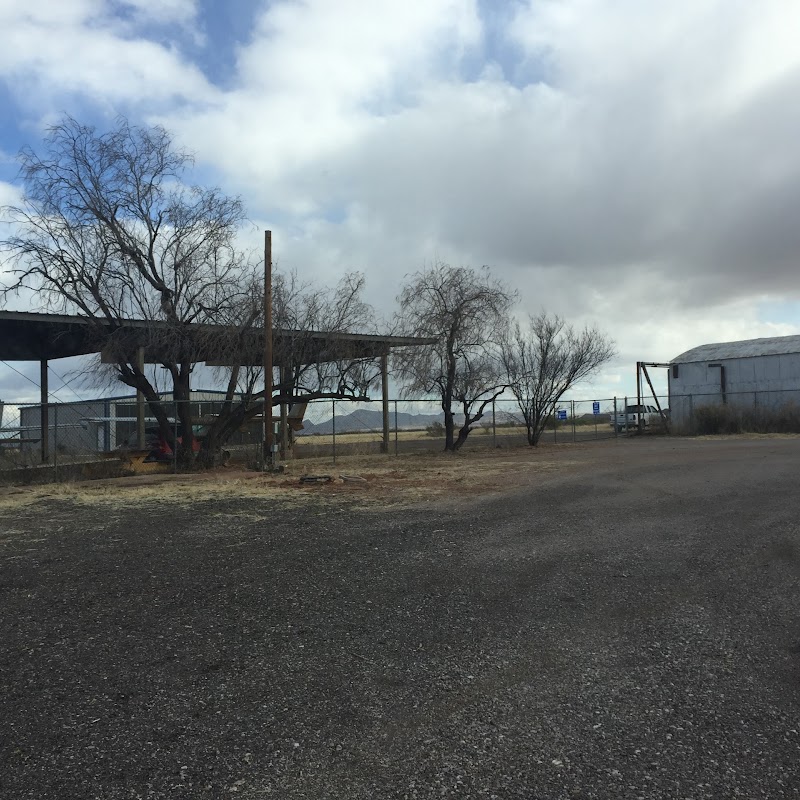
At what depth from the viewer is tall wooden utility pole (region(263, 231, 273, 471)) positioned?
1822 centimetres

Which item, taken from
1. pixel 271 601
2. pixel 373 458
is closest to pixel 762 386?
pixel 373 458

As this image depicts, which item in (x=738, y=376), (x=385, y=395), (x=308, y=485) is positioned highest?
(x=738, y=376)

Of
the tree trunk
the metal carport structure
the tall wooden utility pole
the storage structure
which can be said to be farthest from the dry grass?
the storage structure

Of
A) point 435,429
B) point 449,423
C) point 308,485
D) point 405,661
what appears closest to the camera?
point 405,661

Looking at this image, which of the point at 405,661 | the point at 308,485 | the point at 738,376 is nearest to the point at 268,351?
the point at 308,485

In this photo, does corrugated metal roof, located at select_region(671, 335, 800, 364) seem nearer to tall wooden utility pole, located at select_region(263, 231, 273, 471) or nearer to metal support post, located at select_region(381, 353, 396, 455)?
metal support post, located at select_region(381, 353, 396, 455)

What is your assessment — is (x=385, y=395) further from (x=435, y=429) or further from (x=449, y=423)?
(x=435, y=429)

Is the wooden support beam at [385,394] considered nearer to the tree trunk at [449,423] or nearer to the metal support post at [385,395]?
the metal support post at [385,395]

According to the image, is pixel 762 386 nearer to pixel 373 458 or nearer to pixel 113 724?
pixel 373 458

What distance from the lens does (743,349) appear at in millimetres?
44312

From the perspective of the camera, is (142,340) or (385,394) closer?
(142,340)

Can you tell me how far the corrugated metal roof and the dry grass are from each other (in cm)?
2678

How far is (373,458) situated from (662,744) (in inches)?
831

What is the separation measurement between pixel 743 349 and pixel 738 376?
2.76 m
